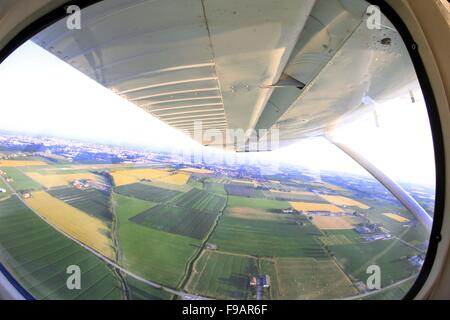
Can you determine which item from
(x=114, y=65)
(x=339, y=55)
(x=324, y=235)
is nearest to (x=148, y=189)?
(x=114, y=65)

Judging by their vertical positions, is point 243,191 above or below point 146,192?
below

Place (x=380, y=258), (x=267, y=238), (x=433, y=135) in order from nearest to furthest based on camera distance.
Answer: (x=433, y=135) → (x=380, y=258) → (x=267, y=238)

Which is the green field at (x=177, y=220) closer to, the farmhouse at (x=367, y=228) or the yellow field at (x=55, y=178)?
the yellow field at (x=55, y=178)

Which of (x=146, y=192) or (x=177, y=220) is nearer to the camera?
(x=177, y=220)

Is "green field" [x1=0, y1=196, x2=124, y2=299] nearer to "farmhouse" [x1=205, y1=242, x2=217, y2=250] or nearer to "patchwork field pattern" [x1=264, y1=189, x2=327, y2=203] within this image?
"farmhouse" [x1=205, y1=242, x2=217, y2=250]

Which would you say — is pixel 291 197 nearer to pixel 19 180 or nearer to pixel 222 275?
pixel 222 275

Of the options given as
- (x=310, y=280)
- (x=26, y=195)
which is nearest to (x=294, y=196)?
(x=310, y=280)

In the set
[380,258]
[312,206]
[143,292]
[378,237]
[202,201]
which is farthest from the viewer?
[312,206]
